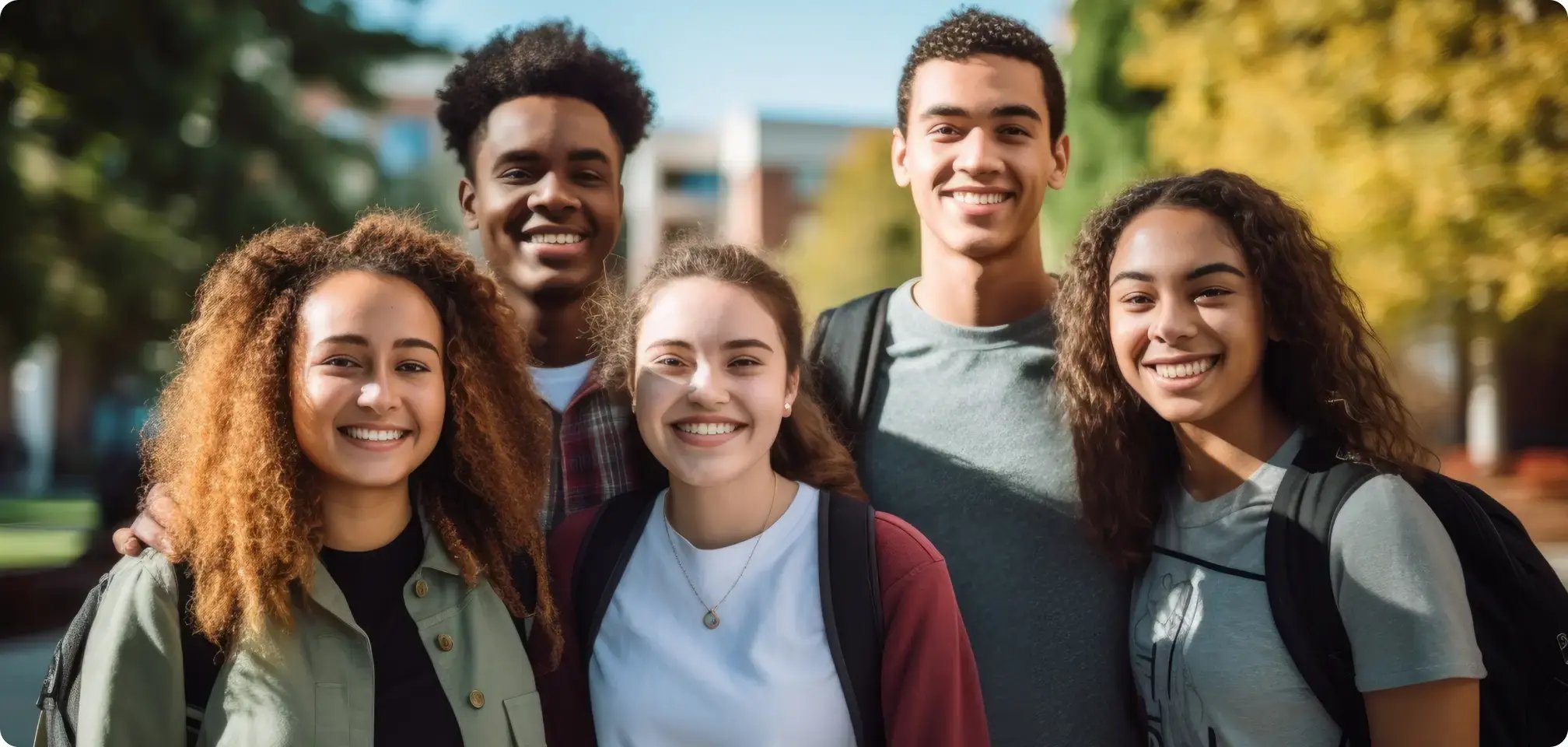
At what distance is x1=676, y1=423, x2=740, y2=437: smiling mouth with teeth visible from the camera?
253 centimetres

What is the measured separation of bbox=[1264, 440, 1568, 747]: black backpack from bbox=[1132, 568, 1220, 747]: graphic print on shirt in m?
0.22

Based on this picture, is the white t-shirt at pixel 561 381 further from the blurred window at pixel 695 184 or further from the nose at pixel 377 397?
the blurred window at pixel 695 184

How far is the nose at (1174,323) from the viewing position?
2.62 meters

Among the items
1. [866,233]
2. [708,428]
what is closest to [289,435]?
[708,428]

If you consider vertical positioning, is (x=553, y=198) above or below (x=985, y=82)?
below

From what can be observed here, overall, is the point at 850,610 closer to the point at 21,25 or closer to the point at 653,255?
the point at 653,255

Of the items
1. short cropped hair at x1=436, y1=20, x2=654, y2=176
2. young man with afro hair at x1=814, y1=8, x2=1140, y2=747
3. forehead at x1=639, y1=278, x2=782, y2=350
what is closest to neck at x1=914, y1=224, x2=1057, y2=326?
young man with afro hair at x1=814, y1=8, x2=1140, y2=747

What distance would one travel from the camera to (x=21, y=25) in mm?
7562

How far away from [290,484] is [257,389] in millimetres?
195

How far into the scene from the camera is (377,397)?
91.5 inches

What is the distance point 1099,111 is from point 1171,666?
10779 mm

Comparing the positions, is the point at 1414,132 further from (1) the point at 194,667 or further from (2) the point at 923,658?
(1) the point at 194,667

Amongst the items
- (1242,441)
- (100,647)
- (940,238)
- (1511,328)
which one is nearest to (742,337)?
(940,238)

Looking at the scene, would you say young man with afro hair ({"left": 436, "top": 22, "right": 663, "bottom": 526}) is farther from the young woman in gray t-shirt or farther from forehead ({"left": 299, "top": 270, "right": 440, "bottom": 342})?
the young woman in gray t-shirt
